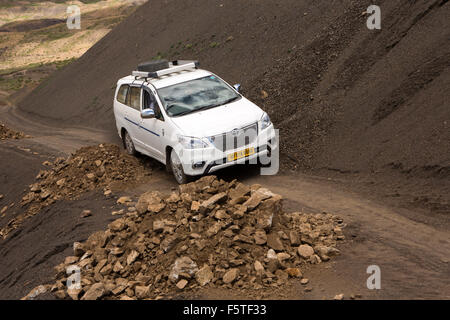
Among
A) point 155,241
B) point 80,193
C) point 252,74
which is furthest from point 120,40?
point 155,241

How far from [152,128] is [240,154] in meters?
2.22

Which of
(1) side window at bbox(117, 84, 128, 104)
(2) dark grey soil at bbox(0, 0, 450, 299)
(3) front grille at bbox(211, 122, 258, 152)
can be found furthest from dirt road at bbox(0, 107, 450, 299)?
(1) side window at bbox(117, 84, 128, 104)

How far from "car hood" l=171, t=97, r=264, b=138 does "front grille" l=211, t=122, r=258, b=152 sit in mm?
81

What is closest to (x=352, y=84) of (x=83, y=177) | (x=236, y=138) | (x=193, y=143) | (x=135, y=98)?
(x=236, y=138)

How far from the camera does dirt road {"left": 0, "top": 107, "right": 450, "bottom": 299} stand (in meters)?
5.73

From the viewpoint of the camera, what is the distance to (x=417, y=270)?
596 cm

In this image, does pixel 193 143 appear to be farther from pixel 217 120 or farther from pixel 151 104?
pixel 151 104

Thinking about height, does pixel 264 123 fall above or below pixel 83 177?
above

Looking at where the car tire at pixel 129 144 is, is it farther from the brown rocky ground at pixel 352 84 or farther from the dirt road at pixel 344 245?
the brown rocky ground at pixel 352 84

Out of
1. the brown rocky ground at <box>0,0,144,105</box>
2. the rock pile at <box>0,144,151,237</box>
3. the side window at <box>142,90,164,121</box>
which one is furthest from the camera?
the brown rocky ground at <box>0,0,144,105</box>

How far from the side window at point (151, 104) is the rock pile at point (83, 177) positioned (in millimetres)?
1553

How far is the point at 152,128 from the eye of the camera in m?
10.7

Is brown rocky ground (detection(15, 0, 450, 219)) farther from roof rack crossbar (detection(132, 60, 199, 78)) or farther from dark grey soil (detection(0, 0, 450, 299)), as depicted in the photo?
roof rack crossbar (detection(132, 60, 199, 78))

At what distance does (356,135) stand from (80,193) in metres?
6.12
